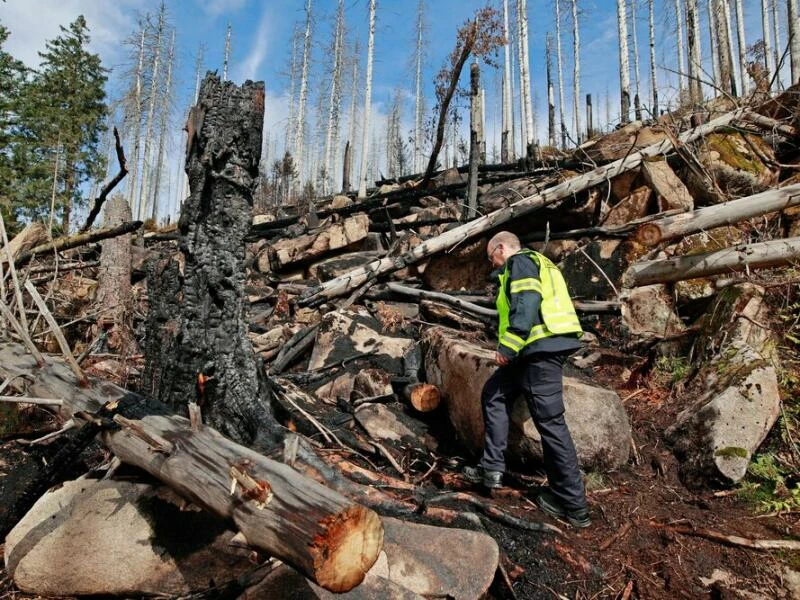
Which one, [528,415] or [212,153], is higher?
[212,153]

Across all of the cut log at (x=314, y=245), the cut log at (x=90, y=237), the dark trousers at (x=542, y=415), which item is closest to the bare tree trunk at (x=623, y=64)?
the cut log at (x=314, y=245)

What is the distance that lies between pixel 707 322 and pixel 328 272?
6.72m

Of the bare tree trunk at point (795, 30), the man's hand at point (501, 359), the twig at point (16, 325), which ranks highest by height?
the bare tree trunk at point (795, 30)

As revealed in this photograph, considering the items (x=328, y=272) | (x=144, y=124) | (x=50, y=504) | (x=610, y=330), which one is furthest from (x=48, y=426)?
(x=144, y=124)

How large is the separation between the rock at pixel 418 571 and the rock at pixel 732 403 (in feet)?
7.49

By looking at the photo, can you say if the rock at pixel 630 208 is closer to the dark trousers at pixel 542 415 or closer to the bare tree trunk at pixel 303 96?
the dark trousers at pixel 542 415

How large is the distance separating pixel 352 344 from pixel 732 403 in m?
4.37

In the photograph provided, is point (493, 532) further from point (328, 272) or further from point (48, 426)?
point (328, 272)

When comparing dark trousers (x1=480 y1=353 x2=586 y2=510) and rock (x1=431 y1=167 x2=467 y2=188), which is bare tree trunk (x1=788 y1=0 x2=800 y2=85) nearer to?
rock (x1=431 y1=167 x2=467 y2=188)

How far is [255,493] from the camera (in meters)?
1.98

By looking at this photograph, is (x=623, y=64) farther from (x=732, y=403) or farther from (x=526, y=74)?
(x=732, y=403)

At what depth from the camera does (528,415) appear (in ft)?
12.9

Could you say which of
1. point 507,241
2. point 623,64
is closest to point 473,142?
point 507,241

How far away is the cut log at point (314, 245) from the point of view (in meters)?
11.0
